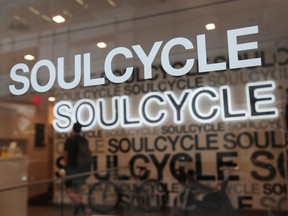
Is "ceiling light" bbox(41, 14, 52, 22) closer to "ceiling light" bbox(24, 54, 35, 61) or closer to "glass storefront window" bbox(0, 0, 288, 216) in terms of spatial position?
"glass storefront window" bbox(0, 0, 288, 216)

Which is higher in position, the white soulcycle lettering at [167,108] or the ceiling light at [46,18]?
the ceiling light at [46,18]

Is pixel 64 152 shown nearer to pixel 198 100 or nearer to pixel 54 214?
pixel 54 214

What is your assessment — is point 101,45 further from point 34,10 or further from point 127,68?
point 34,10

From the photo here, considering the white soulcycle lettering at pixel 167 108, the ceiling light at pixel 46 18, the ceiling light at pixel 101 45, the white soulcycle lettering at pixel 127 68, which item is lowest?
the white soulcycle lettering at pixel 167 108

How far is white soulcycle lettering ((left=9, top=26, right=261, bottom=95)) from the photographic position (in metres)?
1.62

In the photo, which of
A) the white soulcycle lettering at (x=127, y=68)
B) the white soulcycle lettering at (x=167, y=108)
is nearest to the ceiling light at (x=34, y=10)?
the white soulcycle lettering at (x=127, y=68)

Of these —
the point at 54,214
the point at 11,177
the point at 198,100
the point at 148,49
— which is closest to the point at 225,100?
the point at 198,100

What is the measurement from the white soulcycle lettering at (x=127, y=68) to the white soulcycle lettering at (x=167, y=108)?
15 centimetres

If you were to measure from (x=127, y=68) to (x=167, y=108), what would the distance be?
→ 1.05ft

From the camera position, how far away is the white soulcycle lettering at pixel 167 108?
5.60 feet

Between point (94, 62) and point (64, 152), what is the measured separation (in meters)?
1.99

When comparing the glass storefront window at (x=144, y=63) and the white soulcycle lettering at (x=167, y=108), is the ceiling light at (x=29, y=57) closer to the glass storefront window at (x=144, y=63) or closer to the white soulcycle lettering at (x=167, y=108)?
the glass storefront window at (x=144, y=63)

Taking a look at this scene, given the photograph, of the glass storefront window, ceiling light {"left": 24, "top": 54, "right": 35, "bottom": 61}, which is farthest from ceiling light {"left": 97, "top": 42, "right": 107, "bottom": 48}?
ceiling light {"left": 24, "top": 54, "right": 35, "bottom": 61}

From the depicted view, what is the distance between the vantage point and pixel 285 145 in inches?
162
